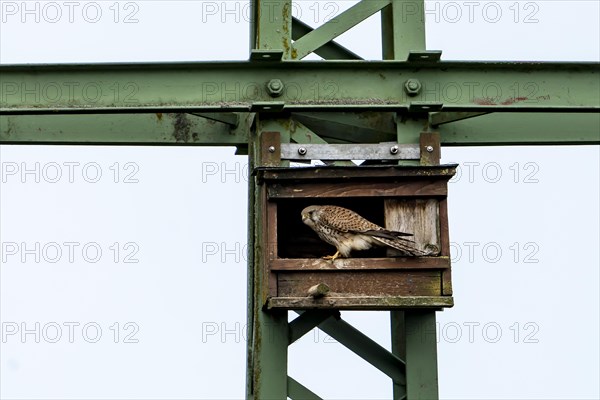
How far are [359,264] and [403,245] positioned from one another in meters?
0.25

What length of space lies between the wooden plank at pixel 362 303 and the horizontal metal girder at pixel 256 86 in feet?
3.40

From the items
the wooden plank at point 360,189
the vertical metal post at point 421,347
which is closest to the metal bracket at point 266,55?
the wooden plank at point 360,189

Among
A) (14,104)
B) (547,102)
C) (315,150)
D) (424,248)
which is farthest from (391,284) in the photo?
(14,104)

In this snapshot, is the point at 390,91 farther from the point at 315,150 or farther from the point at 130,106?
the point at 130,106

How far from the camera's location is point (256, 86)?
8047mm

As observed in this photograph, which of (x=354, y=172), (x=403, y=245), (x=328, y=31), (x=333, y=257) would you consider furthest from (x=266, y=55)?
(x=403, y=245)

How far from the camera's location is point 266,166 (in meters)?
7.90

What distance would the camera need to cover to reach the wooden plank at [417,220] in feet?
25.7

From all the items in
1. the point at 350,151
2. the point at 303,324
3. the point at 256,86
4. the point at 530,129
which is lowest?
the point at 303,324

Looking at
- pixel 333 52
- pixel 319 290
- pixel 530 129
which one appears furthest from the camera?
pixel 333 52

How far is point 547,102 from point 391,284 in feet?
4.38

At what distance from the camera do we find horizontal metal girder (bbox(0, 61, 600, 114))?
8.03 m

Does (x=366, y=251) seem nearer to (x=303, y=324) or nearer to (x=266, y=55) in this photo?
(x=303, y=324)

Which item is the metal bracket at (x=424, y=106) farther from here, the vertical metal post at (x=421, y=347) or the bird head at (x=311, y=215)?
the vertical metal post at (x=421, y=347)
